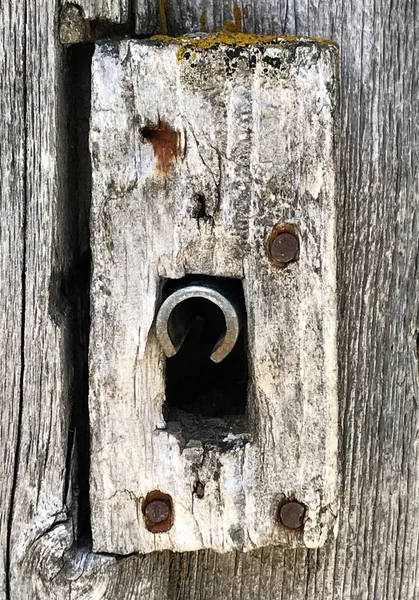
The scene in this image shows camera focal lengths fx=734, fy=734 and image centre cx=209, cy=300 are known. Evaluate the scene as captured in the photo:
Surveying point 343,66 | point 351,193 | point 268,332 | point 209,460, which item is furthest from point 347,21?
point 209,460

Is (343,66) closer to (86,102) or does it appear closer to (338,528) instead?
(86,102)

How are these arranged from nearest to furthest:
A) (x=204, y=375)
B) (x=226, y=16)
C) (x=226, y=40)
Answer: (x=226, y=40)
(x=226, y=16)
(x=204, y=375)

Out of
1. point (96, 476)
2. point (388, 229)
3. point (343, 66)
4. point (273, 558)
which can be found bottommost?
point (273, 558)

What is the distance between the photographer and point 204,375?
1.40m

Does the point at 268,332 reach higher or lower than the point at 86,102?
lower

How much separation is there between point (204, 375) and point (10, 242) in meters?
0.44

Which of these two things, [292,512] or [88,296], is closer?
[292,512]

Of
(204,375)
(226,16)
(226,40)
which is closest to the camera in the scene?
(226,40)

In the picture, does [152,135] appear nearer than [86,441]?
Yes

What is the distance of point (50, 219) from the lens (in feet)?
3.96

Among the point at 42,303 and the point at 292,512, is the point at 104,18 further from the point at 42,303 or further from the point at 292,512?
the point at 292,512

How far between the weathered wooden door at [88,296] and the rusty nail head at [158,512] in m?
0.10

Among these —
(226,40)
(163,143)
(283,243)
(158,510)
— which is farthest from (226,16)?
(158,510)

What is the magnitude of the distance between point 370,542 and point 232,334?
19.0 inches
